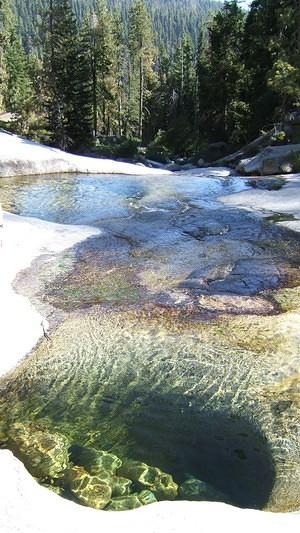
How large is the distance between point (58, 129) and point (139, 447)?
32.3 m

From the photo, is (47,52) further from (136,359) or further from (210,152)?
(136,359)

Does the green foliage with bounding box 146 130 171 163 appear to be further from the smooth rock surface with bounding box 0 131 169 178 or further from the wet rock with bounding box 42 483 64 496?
the wet rock with bounding box 42 483 64 496

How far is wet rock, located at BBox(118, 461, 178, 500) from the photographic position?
3920 mm

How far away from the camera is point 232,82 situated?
109 feet

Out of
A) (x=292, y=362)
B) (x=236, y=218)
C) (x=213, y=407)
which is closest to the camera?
(x=213, y=407)

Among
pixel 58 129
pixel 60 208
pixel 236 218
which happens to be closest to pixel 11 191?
pixel 60 208

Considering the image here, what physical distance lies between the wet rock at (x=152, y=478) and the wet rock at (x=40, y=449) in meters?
0.55

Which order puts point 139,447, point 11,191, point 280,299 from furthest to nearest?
point 11,191, point 280,299, point 139,447

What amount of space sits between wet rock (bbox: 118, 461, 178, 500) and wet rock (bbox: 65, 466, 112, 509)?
0.77ft

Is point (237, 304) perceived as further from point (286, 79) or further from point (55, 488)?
point (286, 79)

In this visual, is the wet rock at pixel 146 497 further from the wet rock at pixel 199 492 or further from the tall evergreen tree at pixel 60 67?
the tall evergreen tree at pixel 60 67

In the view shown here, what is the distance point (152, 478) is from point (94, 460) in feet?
1.82

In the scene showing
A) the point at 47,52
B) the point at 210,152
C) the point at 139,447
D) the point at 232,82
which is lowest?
the point at 139,447

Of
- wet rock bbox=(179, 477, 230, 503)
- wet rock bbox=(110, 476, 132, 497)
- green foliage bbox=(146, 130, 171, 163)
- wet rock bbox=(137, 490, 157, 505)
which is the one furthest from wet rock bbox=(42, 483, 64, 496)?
green foliage bbox=(146, 130, 171, 163)
